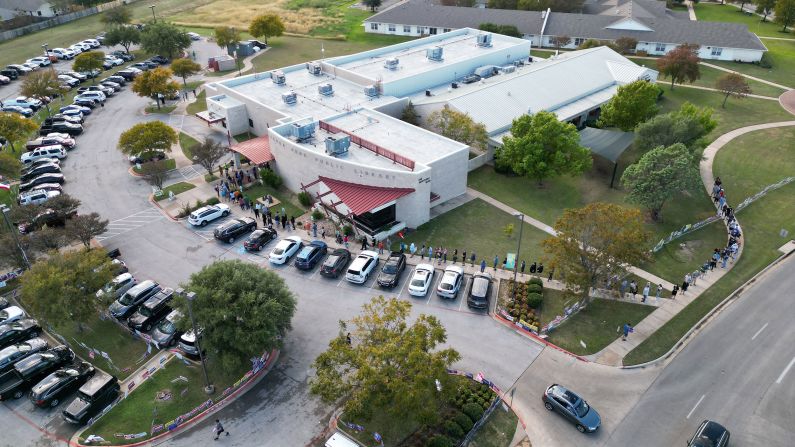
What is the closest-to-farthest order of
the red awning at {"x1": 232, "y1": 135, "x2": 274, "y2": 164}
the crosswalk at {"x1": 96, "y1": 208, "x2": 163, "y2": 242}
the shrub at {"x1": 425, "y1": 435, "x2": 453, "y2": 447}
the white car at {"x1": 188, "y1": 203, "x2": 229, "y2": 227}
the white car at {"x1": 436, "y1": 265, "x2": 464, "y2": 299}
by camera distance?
the shrub at {"x1": 425, "y1": 435, "x2": 453, "y2": 447}
the white car at {"x1": 436, "y1": 265, "x2": 464, "y2": 299}
the crosswalk at {"x1": 96, "y1": 208, "x2": 163, "y2": 242}
the white car at {"x1": 188, "y1": 203, "x2": 229, "y2": 227}
the red awning at {"x1": 232, "y1": 135, "x2": 274, "y2": 164}

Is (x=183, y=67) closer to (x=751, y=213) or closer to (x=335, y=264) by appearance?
(x=335, y=264)

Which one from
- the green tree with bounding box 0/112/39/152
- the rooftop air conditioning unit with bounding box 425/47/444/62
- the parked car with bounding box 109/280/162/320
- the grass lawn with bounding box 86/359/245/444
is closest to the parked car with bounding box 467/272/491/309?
the grass lawn with bounding box 86/359/245/444

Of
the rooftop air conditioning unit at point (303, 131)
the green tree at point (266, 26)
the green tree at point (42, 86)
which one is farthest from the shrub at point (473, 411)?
the green tree at point (266, 26)

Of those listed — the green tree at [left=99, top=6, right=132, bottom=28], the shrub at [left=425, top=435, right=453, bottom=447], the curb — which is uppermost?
the green tree at [left=99, top=6, right=132, bottom=28]

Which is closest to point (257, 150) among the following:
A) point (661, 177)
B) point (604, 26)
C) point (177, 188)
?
point (177, 188)

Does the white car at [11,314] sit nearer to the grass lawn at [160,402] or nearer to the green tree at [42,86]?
the grass lawn at [160,402]

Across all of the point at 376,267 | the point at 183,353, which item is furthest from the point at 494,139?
the point at 183,353

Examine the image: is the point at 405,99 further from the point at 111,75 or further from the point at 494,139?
the point at 111,75

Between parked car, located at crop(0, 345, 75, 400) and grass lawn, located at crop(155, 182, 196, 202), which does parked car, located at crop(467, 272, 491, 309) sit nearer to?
parked car, located at crop(0, 345, 75, 400)
